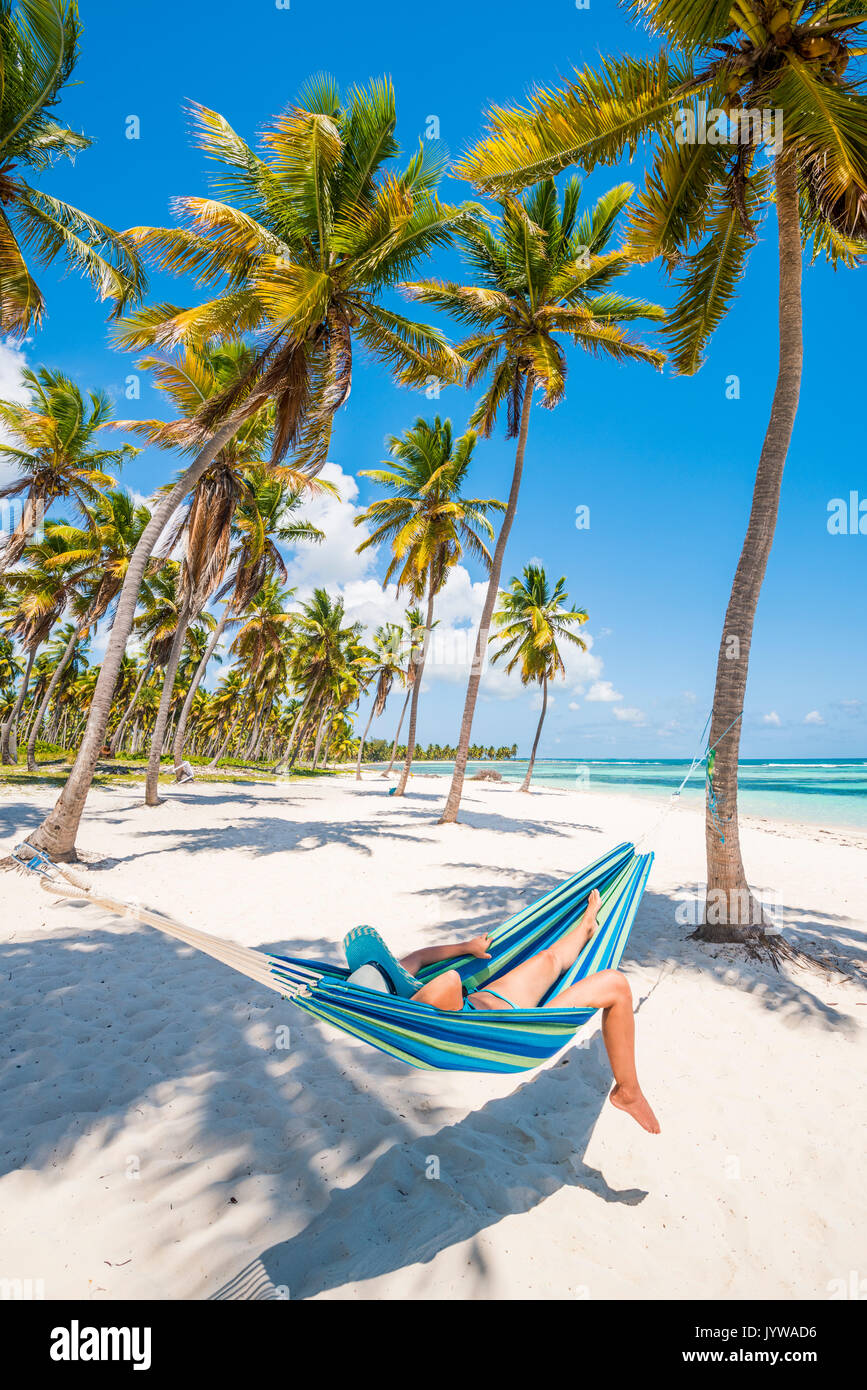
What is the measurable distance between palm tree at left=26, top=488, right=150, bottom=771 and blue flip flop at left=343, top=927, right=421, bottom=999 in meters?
14.8

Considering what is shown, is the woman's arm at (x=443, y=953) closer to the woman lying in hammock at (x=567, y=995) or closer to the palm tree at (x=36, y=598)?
the woman lying in hammock at (x=567, y=995)

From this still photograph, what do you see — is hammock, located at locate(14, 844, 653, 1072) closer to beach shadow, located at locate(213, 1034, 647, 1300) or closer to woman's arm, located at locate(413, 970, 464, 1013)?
woman's arm, located at locate(413, 970, 464, 1013)

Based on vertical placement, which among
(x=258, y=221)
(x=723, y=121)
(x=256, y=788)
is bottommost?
(x=256, y=788)

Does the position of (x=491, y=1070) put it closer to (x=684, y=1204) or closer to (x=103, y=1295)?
(x=684, y=1204)

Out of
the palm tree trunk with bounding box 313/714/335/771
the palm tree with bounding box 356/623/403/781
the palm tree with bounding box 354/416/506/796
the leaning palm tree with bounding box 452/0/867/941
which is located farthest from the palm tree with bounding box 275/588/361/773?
the leaning palm tree with bounding box 452/0/867/941

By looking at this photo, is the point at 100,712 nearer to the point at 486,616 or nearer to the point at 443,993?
Answer: the point at 443,993

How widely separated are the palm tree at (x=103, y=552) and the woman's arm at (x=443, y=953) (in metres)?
14.7

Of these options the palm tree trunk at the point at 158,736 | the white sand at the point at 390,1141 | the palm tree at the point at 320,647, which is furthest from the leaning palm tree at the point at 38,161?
the palm tree at the point at 320,647

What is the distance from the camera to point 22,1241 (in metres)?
1.63

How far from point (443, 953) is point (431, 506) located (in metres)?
12.6

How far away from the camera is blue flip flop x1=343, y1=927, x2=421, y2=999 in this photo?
7.35 feet

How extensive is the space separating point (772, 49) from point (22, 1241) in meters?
7.00

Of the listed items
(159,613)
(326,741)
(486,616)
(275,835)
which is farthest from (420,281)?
(326,741)

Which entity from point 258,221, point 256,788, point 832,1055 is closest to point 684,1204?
point 832,1055
